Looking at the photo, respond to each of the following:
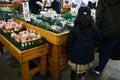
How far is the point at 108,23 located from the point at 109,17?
0.10 meters

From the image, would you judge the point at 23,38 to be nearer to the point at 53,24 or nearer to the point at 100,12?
the point at 53,24

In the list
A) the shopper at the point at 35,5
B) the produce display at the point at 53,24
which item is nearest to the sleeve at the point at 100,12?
the produce display at the point at 53,24

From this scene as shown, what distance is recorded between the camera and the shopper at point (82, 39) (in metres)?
2.03

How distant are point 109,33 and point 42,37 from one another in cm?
120

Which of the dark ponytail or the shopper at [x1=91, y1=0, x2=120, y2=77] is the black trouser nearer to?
the shopper at [x1=91, y1=0, x2=120, y2=77]

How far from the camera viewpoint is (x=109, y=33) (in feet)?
8.04

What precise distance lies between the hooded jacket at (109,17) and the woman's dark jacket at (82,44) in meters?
0.33

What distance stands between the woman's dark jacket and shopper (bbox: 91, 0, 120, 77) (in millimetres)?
334

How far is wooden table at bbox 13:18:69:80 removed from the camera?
2.45 m

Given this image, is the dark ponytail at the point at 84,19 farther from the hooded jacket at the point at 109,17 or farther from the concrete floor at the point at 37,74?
the concrete floor at the point at 37,74

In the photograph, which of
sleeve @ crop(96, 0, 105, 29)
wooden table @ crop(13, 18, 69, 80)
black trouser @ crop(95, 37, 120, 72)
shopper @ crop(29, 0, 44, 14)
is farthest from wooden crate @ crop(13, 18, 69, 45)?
shopper @ crop(29, 0, 44, 14)

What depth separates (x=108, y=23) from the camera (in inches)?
95.5

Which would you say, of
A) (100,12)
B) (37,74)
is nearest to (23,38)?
(37,74)

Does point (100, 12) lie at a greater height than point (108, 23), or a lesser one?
greater
